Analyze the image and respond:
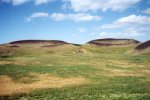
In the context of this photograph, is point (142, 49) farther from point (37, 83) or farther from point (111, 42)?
point (37, 83)

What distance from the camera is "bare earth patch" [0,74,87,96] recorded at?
77.4 ft

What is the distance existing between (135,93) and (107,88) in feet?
9.66

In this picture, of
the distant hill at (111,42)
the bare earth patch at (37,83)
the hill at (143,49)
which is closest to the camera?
the bare earth patch at (37,83)

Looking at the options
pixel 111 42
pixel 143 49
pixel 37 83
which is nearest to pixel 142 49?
pixel 143 49

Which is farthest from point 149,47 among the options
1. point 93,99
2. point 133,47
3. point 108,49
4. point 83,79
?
point 93,99

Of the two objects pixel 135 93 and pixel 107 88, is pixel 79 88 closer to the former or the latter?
pixel 107 88

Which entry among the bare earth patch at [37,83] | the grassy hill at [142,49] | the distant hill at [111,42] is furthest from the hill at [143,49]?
the bare earth patch at [37,83]

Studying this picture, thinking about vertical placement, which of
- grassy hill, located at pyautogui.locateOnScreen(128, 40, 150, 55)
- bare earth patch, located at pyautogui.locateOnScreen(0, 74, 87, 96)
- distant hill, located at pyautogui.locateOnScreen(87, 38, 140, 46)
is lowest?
bare earth patch, located at pyautogui.locateOnScreen(0, 74, 87, 96)

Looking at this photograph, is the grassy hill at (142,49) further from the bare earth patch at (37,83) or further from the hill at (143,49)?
the bare earth patch at (37,83)

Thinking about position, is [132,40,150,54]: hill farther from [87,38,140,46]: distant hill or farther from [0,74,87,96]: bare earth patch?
[0,74,87,96]: bare earth patch

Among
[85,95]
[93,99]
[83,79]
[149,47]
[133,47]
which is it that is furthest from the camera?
[133,47]

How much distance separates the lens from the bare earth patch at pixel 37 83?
77.4ft

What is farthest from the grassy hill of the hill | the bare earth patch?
the bare earth patch

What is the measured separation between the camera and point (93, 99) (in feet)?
65.0
